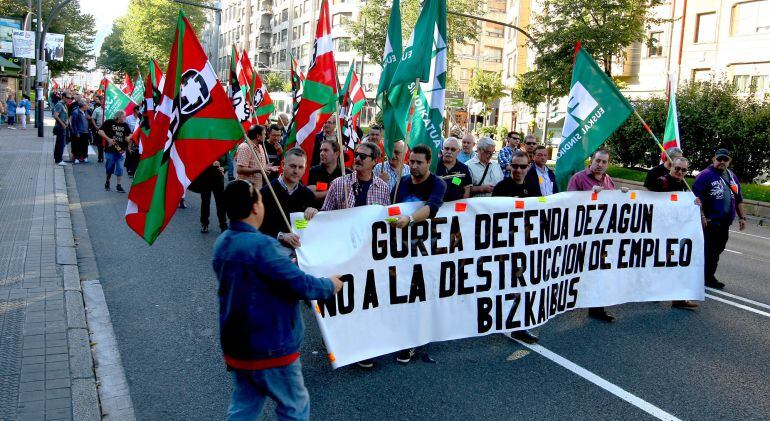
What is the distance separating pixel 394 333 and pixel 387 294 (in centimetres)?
32

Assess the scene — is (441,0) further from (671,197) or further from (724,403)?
(724,403)

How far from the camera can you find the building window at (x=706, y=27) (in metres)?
34.5

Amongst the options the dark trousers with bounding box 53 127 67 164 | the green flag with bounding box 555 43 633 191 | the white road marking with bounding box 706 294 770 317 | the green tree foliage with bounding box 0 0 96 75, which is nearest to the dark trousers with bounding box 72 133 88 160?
the dark trousers with bounding box 53 127 67 164

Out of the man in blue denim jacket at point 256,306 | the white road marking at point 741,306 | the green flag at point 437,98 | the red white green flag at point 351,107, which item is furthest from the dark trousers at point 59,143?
the man in blue denim jacket at point 256,306

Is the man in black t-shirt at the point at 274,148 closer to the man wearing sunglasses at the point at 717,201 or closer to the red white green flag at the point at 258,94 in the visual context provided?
the red white green flag at the point at 258,94

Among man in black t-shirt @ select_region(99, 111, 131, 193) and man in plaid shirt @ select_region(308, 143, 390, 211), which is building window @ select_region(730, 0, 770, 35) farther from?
man in plaid shirt @ select_region(308, 143, 390, 211)

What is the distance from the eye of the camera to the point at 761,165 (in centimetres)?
2286

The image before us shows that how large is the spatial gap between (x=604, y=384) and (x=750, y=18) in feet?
Answer: 110

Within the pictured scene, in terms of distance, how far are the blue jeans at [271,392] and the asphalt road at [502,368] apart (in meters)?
1.15

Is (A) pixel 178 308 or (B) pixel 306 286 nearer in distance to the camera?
(B) pixel 306 286

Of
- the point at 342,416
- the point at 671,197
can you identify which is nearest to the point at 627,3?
the point at 671,197

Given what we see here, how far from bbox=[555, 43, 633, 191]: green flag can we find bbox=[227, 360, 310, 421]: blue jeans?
16.2ft

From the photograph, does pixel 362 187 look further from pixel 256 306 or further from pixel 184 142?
Result: pixel 256 306

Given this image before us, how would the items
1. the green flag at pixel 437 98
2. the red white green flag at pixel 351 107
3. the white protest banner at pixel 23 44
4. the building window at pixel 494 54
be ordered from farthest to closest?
the building window at pixel 494 54
the white protest banner at pixel 23 44
the red white green flag at pixel 351 107
the green flag at pixel 437 98
